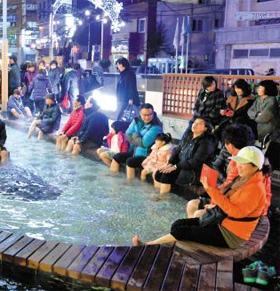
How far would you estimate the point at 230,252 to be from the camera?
412cm

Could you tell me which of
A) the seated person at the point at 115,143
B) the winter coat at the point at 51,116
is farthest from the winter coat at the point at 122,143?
the winter coat at the point at 51,116

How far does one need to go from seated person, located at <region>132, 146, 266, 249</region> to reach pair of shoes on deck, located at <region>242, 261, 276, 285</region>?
0.40 metres

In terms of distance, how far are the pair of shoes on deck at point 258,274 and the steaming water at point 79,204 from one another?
1.68 m

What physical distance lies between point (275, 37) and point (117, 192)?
1975cm

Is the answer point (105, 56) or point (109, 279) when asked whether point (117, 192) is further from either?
point (105, 56)

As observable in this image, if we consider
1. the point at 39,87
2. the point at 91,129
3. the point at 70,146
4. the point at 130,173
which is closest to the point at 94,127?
the point at 91,129

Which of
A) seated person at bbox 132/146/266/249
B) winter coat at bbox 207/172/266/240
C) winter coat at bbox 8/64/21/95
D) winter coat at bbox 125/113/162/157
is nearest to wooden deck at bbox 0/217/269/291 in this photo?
seated person at bbox 132/146/266/249

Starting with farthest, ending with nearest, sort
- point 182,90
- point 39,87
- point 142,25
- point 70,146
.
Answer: point 142,25, point 39,87, point 182,90, point 70,146

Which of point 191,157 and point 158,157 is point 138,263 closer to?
point 191,157

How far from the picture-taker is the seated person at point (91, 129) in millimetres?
9516

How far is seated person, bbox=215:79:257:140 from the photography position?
7445mm

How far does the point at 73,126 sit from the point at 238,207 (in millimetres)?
6663

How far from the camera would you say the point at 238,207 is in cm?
398

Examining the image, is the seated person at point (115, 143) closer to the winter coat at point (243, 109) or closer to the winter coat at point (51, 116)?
the winter coat at point (243, 109)
